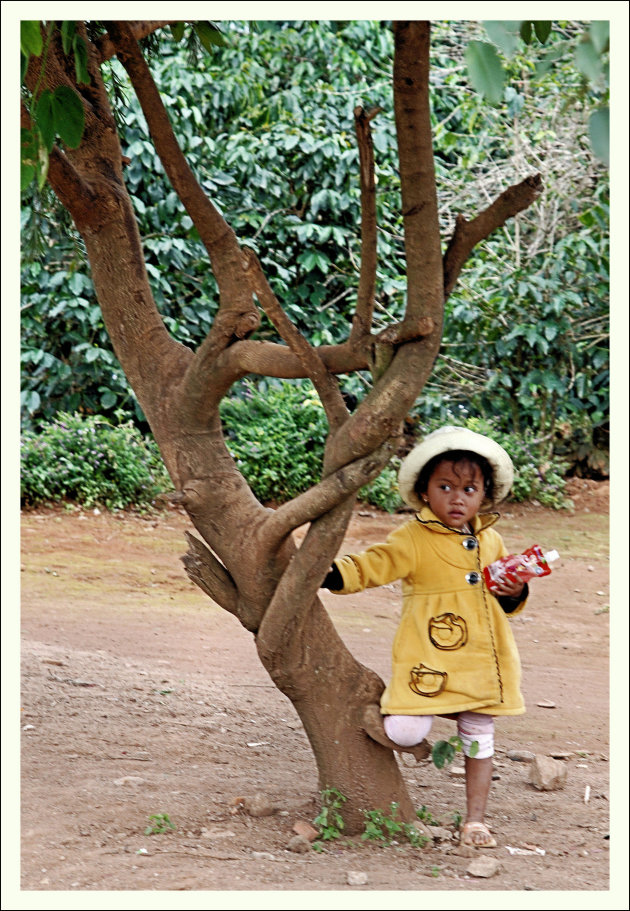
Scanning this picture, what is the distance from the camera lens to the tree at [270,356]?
250cm

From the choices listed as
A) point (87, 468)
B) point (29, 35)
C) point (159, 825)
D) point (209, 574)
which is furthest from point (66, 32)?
point (87, 468)

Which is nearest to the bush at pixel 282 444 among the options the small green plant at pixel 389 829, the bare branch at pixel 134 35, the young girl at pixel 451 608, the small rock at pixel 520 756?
the small rock at pixel 520 756

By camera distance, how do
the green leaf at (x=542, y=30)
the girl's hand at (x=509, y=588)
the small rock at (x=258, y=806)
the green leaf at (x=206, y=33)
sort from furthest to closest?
1. the green leaf at (x=206, y=33)
2. the small rock at (x=258, y=806)
3. the girl's hand at (x=509, y=588)
4. the green leaf at (x=542, y=30)

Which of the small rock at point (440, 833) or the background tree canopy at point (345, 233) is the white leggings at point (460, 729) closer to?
the small rock at point (440, 833)

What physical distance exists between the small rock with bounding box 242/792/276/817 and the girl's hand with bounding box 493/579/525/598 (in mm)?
928

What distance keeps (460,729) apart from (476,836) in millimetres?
289

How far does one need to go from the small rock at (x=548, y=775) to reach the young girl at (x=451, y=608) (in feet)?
1.93

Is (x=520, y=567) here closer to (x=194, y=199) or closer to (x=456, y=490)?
(x=456, y=490)

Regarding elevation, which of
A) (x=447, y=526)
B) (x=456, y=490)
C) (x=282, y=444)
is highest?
(x=282, y=444)

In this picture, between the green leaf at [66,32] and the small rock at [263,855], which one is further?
the small rock at [263,855]

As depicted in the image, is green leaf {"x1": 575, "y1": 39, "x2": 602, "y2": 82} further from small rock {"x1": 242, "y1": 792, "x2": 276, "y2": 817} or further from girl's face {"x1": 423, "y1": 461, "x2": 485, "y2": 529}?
small rock {"x1": 242, "y1": 792, "x2": 276, "y2": 817}

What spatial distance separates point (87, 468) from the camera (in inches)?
316

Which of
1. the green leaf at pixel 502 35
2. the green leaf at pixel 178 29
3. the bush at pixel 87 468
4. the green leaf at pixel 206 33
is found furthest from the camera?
the bush at pixel 87 468

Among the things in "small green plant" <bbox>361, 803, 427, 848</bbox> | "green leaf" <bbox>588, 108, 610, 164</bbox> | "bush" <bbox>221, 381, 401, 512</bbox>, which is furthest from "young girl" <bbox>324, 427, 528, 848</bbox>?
"bush" <bbox>221, 381, 401, 512</bbox>
